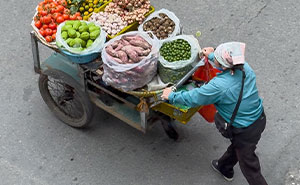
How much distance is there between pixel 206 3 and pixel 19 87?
299cm

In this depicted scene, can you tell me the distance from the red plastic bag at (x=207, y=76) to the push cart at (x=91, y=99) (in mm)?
148

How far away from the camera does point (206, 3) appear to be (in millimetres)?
7020

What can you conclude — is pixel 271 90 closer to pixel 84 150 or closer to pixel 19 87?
pixel 84 150

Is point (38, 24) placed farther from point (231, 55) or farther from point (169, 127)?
point (231, 55)

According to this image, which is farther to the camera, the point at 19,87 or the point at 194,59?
the point at 19,87

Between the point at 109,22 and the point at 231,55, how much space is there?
5.25ft

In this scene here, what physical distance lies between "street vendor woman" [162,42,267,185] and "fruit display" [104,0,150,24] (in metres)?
1.00

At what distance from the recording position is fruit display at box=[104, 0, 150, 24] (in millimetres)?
5084

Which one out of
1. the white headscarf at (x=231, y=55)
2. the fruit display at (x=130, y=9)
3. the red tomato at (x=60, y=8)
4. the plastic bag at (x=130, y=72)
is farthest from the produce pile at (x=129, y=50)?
the red tomato at (x=60, y=8)

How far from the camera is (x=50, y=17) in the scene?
5023 mm

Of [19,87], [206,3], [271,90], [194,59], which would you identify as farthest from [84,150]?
[206,3]

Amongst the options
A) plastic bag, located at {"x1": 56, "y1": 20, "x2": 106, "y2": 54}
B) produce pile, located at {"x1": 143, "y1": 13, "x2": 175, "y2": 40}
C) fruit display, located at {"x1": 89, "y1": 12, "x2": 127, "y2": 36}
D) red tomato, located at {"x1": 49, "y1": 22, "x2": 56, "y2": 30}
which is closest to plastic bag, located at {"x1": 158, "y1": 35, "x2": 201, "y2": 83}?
produce pile, located at {"x1": 143, "y1": 13, "x2": 175, "y2": 40}

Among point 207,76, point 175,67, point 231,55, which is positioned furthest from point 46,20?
point 231,55

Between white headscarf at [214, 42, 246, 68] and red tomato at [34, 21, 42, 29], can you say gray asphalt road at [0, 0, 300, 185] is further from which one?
white headscarf at [214, 42, 246, 68]
